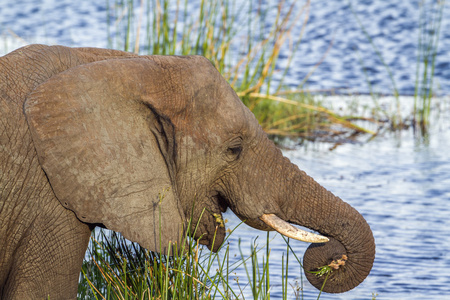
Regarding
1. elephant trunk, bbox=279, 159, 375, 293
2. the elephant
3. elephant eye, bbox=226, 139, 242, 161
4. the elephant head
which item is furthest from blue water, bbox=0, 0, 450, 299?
elephant eye, bbox=226, 139, 242, 161

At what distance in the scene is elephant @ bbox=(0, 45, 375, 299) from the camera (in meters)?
3.87

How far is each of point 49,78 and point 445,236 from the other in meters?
4.49

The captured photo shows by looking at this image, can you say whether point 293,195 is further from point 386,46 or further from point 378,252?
point 386,46

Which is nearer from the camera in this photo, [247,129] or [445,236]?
[247,129]

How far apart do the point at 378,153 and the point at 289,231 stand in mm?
6009

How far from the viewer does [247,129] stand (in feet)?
14.7

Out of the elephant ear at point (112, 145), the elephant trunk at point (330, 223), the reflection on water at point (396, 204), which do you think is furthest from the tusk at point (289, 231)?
the reflection on water at point (396, 204)

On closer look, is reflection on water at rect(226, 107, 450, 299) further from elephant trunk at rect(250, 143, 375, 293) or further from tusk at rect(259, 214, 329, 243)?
tusk at rect(259, 214, 329, 243)


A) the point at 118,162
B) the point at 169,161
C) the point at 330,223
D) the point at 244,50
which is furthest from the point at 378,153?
the point at 118,162

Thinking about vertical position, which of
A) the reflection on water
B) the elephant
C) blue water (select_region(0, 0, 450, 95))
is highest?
blue water (select_region(0, 0, 450, 95))

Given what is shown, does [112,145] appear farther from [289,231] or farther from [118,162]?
[289,231]

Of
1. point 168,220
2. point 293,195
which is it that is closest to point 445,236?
Result: point 293,195

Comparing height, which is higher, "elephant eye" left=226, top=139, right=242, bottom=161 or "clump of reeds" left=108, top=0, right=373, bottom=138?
"clump of reeds" left=108, top=0, right=373, bottom=138

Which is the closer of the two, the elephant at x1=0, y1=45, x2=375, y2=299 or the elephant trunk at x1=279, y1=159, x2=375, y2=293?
the elephant at x1=0, y1=45, x2=375, y2=299
